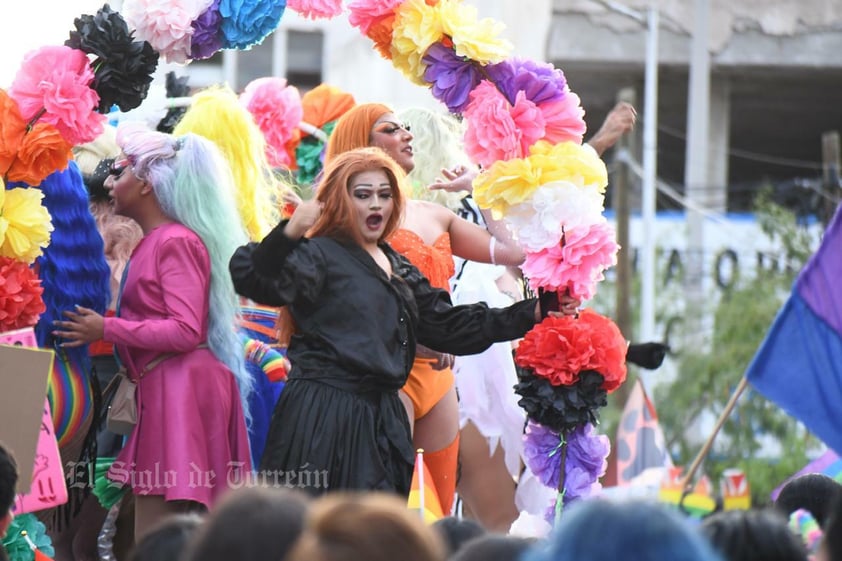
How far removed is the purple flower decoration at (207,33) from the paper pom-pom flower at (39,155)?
0.70 meters

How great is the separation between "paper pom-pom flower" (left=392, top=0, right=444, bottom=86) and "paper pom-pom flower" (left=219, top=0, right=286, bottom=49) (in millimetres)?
485

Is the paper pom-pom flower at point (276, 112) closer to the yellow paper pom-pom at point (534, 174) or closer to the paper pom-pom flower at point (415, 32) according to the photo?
the paper pom-pom flower at point (415, 32)

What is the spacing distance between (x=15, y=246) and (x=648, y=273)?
16.7 metres

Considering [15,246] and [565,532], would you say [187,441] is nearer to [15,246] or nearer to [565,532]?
[15,246]

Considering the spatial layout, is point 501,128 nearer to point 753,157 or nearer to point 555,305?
point 555,305

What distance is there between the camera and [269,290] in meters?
5.83

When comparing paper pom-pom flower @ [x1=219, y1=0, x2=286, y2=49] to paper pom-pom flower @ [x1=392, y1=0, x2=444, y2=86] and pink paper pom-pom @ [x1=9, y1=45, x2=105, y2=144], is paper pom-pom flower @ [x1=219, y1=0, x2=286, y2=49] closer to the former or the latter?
paper pom-pom flower @ [x1=392, y1=0, x2=444, y2=86]

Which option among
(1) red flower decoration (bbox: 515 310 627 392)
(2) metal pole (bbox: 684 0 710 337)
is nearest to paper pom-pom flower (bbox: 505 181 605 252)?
(1) red flower decoration (bbox: 515 310 627 392)

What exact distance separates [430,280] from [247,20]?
4.23 ft

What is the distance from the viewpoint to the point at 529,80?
21.9 ft

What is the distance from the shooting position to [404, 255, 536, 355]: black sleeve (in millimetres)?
6426

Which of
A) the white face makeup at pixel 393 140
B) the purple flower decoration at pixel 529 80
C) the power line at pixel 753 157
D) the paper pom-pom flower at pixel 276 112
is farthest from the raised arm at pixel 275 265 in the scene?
the power line at pixel 753 157

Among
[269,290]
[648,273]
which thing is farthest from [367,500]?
[648,273]

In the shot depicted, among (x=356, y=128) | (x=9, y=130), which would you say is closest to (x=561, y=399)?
(x=356, y=128)
